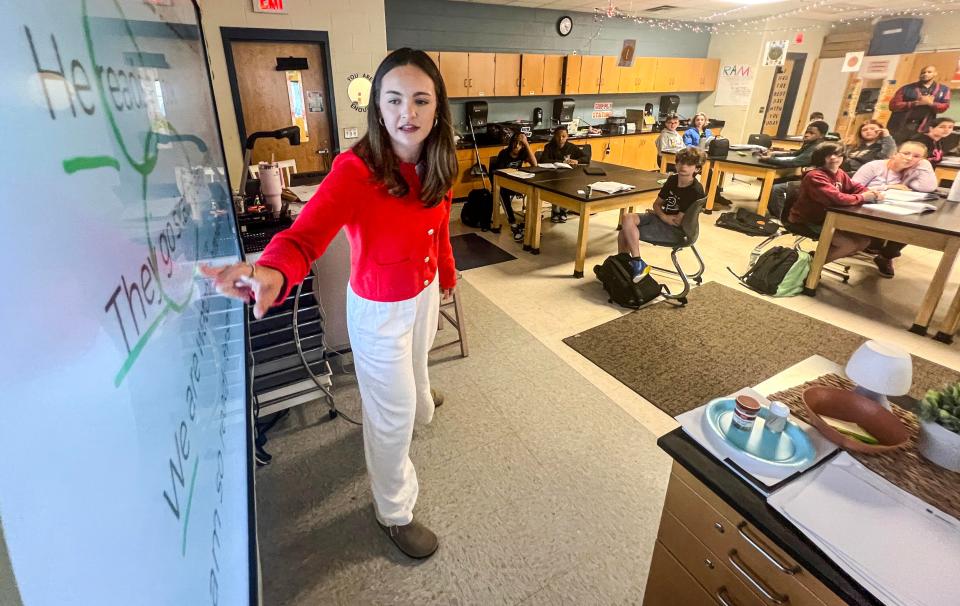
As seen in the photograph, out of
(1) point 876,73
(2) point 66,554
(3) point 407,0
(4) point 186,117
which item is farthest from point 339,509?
(1) point 876,73

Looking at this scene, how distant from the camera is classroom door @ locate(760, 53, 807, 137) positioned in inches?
339

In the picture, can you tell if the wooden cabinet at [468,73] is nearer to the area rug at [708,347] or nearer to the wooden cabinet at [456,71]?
the wooden cabinet at [456,71]

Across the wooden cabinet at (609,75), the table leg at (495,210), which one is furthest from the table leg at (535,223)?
the wooden cabinet at (609,75)

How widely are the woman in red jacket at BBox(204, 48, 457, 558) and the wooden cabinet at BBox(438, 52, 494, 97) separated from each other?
5.04 meters

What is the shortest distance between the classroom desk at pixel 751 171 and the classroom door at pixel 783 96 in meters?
3.68

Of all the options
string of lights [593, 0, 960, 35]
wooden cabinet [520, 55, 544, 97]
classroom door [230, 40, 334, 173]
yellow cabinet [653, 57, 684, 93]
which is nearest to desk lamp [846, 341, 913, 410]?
classroom door [230, 40, 334, 173]

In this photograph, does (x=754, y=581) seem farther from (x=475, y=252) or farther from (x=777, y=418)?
(x=475, y=252)

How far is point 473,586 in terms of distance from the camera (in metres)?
1.60

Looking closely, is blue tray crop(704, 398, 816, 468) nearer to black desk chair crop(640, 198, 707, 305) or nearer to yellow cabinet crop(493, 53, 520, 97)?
black desk chair crop(640, 198, 707, 305)

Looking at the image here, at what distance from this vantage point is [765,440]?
1069 millimetres

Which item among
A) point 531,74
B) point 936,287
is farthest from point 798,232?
point 531,74

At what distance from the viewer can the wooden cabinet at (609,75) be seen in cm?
717

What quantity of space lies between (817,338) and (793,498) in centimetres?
272

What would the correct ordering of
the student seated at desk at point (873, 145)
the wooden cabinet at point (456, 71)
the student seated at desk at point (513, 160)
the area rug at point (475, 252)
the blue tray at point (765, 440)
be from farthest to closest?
the wooden cabinet at point (456, 71) → the student seated at desk at point (513, 160) → the student seated at desk at point (873, 145) → the area rug at point (475, 252) → the blue tray at point (765, 440)
